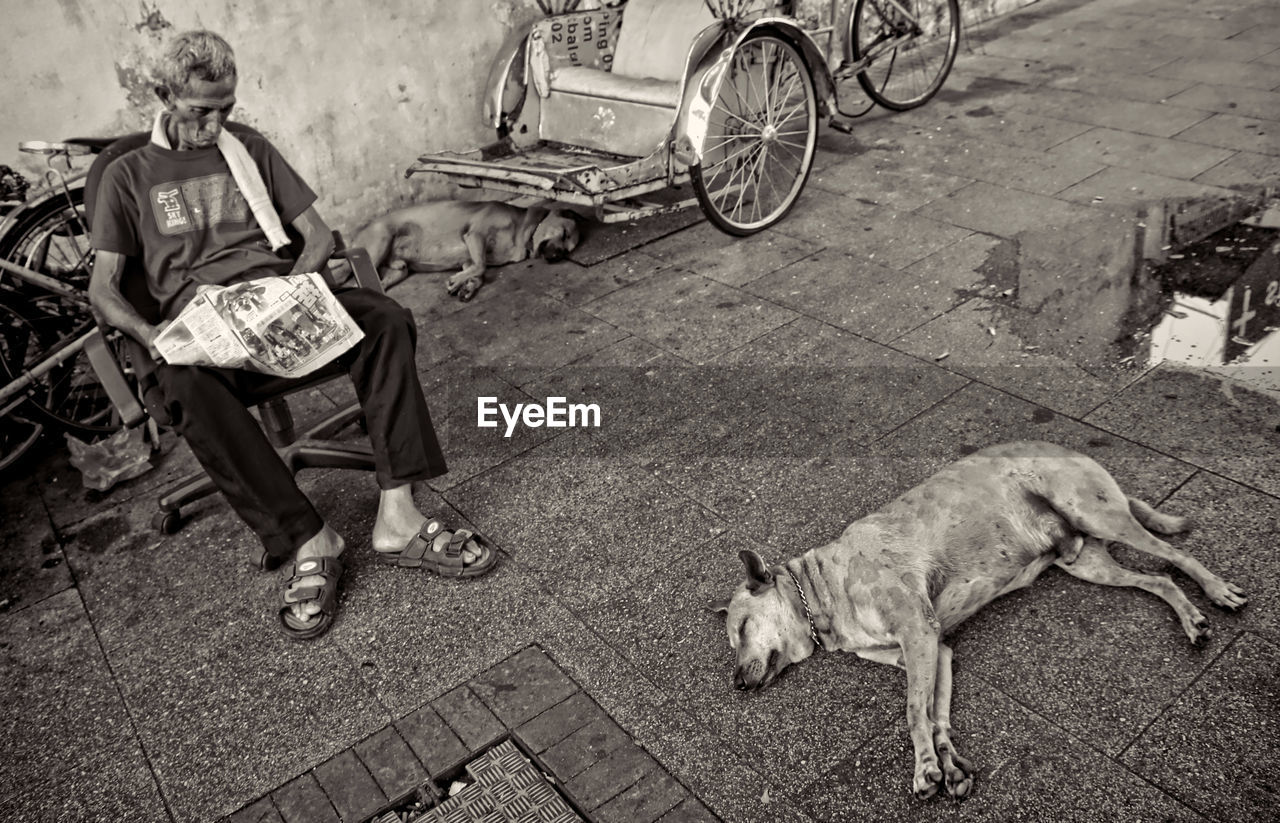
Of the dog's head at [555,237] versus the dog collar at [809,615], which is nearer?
the dog collar at [809,615]

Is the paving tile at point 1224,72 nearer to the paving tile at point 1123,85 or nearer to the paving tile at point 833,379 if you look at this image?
the paving tile at point 1123,85

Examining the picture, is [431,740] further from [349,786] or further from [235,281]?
[235,281]

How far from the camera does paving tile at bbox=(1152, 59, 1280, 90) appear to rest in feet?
21.8

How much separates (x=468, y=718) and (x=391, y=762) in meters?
0.25

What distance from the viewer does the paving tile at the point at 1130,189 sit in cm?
529

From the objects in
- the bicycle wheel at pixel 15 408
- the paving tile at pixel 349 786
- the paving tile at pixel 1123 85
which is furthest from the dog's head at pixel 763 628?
the paving tile at pixel 1123 85

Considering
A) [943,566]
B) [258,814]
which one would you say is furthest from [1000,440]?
[258,814]

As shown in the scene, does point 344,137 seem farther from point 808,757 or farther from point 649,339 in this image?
point 808,757

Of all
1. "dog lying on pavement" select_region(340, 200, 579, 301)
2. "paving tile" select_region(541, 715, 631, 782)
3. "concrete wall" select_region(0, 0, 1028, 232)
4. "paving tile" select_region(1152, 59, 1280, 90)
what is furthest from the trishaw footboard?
"paving tile" select_region(1152, 59, 1280, 90)

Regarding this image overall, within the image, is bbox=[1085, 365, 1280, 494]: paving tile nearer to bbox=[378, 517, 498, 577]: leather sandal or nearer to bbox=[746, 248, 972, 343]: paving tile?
bbox=[746, 248, 972, 343]: paving tile

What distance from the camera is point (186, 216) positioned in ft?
11.2

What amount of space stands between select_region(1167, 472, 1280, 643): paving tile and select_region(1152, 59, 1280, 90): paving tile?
15.3 ft

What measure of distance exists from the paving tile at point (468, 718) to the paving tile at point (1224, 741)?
174 centimetres

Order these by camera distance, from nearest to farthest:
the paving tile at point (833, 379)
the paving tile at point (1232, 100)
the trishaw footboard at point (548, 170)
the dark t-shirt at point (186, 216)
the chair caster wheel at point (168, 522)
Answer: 1. the dark t-shirt at point (186, 216)
2. the chair caster wheel at point (168, 522)
3. the paving tile at point (833, 379)
4. the trishaw footboard at point (548, 170)
5. the paving tile at point (1232, 100)
